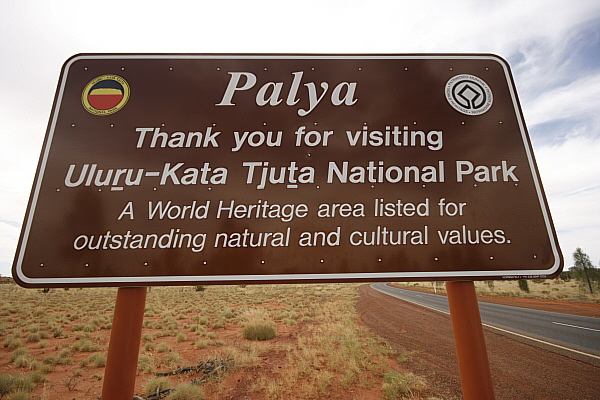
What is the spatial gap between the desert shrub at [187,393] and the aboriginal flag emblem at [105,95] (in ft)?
20.0

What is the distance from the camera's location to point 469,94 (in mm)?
2307

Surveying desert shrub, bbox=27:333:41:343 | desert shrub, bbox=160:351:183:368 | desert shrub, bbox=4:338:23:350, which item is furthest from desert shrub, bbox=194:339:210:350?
desert shrub, bbox=27:333:41:343

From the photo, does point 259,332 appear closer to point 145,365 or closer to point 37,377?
point 145,365

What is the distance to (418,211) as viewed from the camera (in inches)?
79.5

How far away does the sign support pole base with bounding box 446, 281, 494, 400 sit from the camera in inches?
69.7

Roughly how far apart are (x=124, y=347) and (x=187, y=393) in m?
5.39

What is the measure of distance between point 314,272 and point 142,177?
4.64 ft

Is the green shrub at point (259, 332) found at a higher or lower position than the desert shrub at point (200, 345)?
higher

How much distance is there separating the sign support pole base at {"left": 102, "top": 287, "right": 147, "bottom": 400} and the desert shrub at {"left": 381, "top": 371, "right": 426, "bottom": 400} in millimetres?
6057

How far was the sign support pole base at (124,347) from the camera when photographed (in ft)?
5.68

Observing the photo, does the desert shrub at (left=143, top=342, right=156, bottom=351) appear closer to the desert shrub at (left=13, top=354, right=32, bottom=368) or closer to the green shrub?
the desert shrub at (left=13, top=354, right=32, bottom=368)

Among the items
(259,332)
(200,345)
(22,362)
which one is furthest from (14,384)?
(259,332)

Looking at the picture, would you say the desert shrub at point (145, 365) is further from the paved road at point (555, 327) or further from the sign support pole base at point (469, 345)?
the paved road at point (555, 327)

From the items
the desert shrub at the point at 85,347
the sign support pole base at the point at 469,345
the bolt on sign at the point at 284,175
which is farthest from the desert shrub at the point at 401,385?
the desert shrub at the point at 85,347
